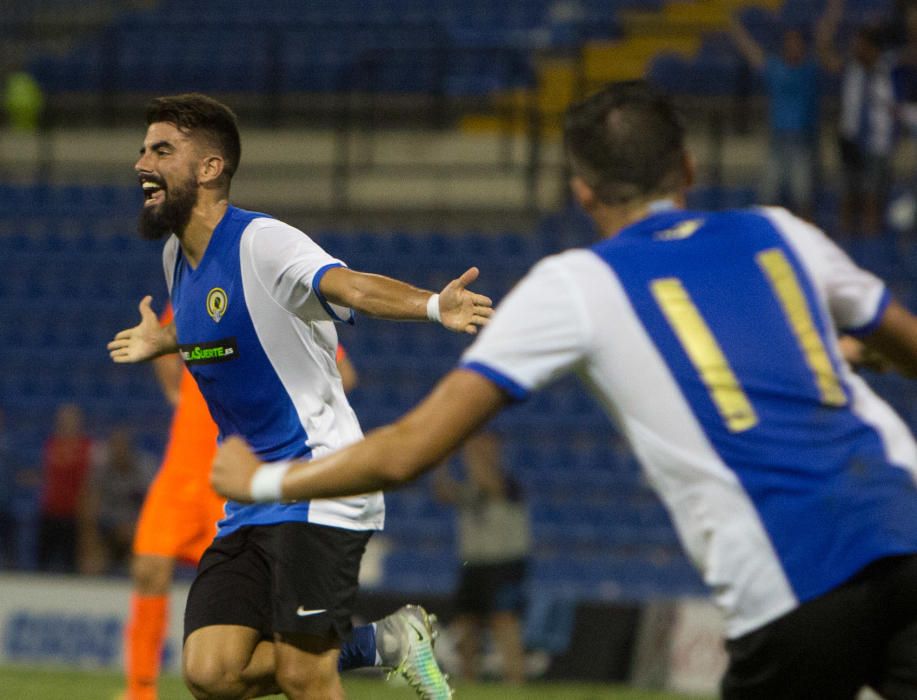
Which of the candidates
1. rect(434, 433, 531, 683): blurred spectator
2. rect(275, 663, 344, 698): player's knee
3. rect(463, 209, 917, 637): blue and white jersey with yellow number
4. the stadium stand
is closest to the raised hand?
rect(275, 663, 344, 698): player's knee

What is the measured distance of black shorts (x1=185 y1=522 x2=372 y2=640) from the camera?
19.1 feet

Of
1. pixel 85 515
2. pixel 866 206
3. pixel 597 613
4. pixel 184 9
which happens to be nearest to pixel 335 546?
pixel 597 613

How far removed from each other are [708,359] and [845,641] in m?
0.65

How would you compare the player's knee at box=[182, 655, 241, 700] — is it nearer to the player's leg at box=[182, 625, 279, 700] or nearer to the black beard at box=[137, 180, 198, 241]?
the player's leg at box=[182, 625, 279, 700]

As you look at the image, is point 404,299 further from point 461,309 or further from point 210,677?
point 210,677

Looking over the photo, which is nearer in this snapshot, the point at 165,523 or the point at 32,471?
the point at 165,523

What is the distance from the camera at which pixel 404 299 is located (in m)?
5.55

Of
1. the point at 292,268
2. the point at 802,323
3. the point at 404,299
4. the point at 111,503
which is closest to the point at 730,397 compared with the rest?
the point at 802,323

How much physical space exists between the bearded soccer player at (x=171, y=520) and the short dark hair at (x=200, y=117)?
2.70 metres

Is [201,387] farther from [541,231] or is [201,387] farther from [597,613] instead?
[541,231]

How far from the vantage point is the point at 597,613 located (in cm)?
1302

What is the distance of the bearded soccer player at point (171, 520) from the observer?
29.2 feet

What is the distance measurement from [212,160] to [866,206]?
39.7 ft

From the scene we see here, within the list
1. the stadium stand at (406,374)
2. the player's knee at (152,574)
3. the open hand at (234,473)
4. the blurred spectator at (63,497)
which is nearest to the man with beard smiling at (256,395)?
the open hand at (234,473)
